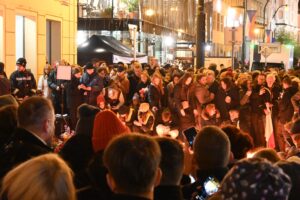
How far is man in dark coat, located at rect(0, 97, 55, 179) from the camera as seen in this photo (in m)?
4.91

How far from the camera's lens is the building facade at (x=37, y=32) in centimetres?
1805

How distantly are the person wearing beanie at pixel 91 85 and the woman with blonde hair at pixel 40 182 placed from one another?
13.8 meters

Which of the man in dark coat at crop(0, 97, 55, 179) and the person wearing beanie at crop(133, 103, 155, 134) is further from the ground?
the man in dark coat at crop(0, 97, 55, 179)

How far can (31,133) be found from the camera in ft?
16.8

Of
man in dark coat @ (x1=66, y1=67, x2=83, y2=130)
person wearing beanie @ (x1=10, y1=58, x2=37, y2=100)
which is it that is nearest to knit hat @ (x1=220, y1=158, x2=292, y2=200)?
person wearing beanie @ (x1=10, y1=58, x2=37, y2=100)

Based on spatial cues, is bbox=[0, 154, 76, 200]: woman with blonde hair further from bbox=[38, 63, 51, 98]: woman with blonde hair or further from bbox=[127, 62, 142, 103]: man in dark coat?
bbox=[38, 63, 51, 98]: woman with blonde hair

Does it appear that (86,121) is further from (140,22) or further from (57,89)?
(140,22)

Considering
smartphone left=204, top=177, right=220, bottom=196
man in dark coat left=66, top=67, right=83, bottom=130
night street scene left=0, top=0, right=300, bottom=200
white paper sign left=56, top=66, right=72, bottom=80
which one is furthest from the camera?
man in dark coat left=66, top=67, right=83, bottom=130

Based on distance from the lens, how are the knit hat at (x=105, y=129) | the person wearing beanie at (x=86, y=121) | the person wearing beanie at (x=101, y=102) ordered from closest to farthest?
the knit hat at (x=105, y=129)
the person wearing beanie at (x=86, y=121)
the person wearing beanie at (x=101, y=102)

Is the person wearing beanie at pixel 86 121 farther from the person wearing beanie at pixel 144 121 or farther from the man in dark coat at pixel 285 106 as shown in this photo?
the man in dark coat at pixel 285 106

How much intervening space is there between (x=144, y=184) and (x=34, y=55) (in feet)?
57.4

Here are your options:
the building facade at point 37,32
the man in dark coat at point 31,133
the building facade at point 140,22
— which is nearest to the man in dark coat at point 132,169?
the man in dark coat at point 31,133

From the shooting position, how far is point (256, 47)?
34.6 metres

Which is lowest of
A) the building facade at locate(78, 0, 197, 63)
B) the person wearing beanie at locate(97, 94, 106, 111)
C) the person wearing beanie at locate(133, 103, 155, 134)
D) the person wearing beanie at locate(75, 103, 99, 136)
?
the person wearing beanie at locate(133, 103, 155, 134)
